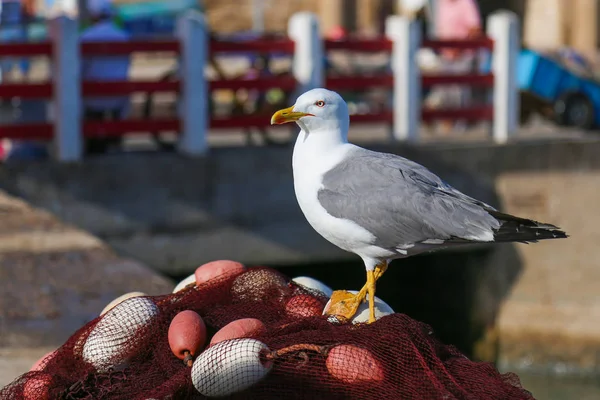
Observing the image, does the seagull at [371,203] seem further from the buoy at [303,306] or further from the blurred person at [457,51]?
the blurred person at [457,51]

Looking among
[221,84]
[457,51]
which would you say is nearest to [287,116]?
[221,84]

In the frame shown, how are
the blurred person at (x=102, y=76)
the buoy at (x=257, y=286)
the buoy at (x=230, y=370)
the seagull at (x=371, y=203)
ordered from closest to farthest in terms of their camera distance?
the buoy at (x=230, y=370) < the seagull at (x=371, y=203) < the buoy at (x=257, y=286) < the blurred person at (x=102, y=76)

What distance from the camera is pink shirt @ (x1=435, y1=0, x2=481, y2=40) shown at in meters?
12.8

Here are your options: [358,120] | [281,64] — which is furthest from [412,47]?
[281,64]

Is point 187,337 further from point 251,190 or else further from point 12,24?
point 12,24

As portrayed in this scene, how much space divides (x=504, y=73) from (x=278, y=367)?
7072mm

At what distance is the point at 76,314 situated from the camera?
6.85 metres

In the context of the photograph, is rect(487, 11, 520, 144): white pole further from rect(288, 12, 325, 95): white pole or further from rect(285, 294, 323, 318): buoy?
rect(285, 294, 323, 318): buoy

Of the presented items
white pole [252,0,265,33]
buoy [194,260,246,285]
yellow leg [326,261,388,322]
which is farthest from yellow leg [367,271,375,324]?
white pole [252,0,265,33]

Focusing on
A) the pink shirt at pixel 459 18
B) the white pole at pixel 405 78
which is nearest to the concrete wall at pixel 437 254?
the white pole at pixel 405 78

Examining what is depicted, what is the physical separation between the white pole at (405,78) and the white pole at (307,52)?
34.4 inches

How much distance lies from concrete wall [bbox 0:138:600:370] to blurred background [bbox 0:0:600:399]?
0.04 feet

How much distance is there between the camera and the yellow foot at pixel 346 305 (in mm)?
4305

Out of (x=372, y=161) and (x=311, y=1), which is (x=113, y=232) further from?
(x=311, y=1)
